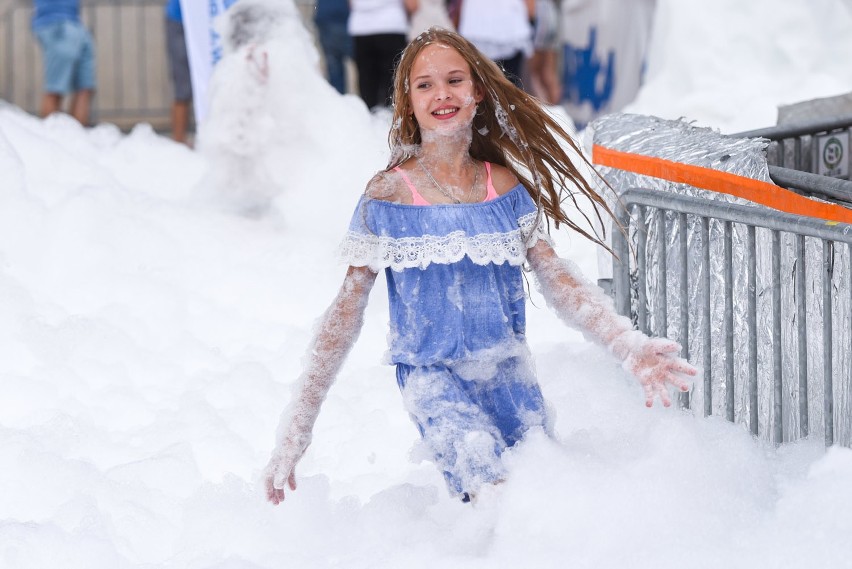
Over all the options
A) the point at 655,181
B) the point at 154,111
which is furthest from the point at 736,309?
the point at 154,111

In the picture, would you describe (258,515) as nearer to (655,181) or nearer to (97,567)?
(97,567)

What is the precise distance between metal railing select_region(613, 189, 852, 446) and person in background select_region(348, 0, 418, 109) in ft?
13.8

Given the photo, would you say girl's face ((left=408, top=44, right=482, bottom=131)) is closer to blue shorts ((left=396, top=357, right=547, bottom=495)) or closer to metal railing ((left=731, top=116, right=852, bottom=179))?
blue shorts ((left=396, top=357, right=547, bottom=495))

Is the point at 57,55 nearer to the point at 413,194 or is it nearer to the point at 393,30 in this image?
the point at 393,30

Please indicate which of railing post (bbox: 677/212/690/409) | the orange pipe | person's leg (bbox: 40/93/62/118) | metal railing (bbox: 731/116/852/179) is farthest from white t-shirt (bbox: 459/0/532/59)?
railing post (bbox: 677/212/690/409)

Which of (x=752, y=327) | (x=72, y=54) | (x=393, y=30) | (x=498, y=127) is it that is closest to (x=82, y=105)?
Result: (x=72, y=54)

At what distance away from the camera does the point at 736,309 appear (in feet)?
12.8

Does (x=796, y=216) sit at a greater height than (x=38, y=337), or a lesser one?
greater

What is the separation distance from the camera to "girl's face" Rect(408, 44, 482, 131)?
3311 mm

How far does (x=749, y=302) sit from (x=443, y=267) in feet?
3.22

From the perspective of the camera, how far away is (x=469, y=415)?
10.6 feet

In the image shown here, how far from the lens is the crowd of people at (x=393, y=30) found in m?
8.25

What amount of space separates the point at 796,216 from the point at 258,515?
166 centimetres

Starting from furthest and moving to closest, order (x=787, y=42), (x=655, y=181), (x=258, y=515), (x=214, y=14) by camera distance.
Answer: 1. (x=787, y=42)
2. (x=214, y=14)
3. (x=655, y=181)
4. (x=258, y=515)
